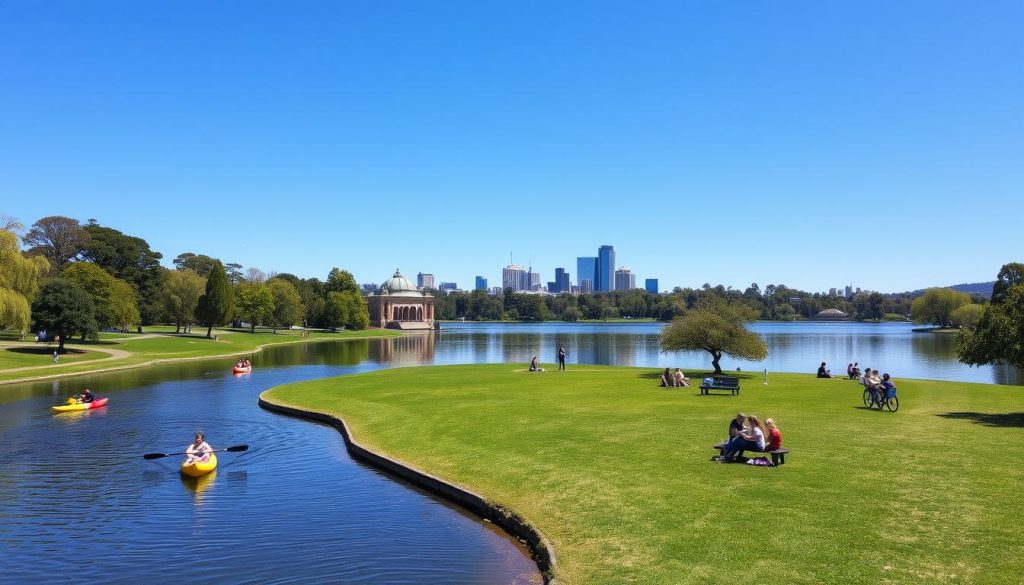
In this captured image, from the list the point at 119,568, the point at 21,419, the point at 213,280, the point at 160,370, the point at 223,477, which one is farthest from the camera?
the point at 213,280

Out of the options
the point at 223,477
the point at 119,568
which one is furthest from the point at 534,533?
the point at 223,477

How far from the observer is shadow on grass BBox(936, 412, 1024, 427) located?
76.1 ft

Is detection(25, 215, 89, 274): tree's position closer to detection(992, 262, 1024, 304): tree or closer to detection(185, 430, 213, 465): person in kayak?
detection(185, 430, 213, 465): person in kayak

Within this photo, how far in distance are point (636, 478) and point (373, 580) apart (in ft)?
22.9

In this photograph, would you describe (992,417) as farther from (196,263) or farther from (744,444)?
(196,263)

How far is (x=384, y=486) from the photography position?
21.0m

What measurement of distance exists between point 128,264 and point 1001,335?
124125 millimetres

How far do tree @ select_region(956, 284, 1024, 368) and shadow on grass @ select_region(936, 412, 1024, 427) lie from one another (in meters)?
2.03

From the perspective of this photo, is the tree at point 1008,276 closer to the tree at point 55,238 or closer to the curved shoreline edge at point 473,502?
the curved shoreline edge at point 473,502

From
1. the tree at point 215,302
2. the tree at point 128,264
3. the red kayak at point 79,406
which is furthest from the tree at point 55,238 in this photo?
the red kayak at point 79,406

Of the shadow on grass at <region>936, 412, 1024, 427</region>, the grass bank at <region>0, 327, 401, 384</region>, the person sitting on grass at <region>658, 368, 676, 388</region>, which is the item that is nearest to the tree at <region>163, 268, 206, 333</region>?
the grass bank at <region>0, 327, 401, 384</region>

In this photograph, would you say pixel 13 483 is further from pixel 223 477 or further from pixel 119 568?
pixel 119 568

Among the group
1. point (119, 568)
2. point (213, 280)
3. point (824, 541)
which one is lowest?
point (119, 568)

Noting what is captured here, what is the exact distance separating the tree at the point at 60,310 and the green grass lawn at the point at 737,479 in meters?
48.8
